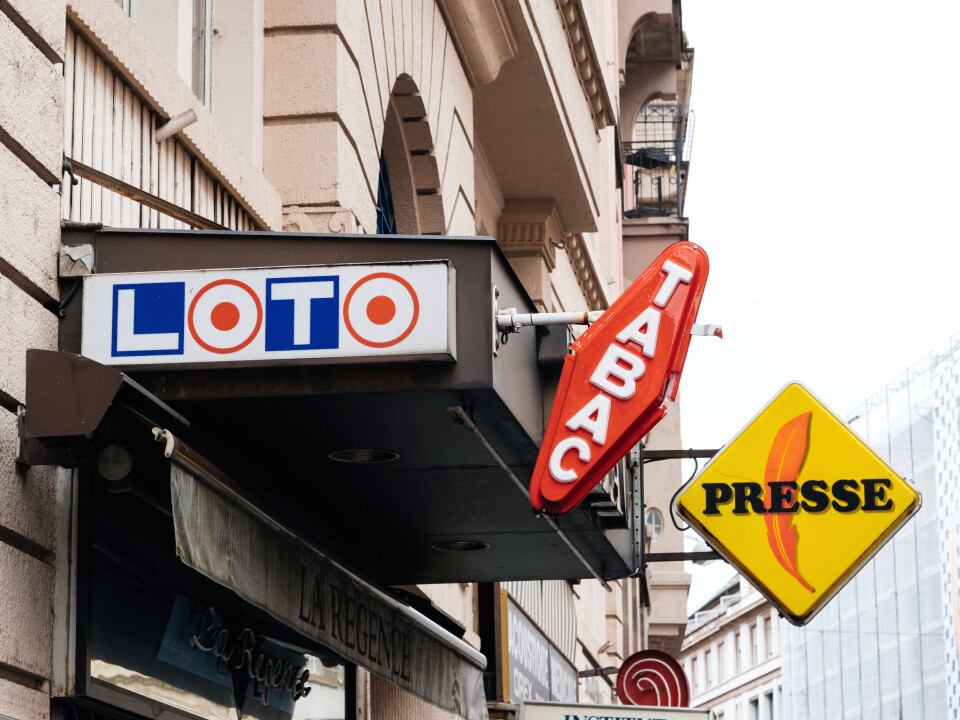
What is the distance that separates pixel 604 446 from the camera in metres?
5.99

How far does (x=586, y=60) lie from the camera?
49.0ft

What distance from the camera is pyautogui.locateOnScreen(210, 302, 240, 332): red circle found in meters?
5.48

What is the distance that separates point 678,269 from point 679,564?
27762mm

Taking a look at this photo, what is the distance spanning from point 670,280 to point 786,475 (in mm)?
5940

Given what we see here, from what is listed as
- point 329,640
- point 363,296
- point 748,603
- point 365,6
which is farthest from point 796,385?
point 748,603

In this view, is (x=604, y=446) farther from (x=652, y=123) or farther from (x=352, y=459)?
(x=652, y=123)

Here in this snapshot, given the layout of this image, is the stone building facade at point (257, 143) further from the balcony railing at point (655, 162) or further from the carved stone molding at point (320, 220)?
the balcony railing at point (655, 162)

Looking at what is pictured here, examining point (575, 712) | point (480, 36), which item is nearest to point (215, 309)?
point (480, 36)

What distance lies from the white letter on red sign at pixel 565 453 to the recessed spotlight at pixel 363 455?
0.91m

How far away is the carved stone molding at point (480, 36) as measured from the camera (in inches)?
445

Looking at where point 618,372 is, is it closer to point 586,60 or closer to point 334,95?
point 334,95

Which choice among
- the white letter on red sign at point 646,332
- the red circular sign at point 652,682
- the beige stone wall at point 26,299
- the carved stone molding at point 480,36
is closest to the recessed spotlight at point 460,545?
the white letter on red sign at point 646,332

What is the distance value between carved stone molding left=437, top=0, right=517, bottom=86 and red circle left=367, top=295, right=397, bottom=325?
6.15 m

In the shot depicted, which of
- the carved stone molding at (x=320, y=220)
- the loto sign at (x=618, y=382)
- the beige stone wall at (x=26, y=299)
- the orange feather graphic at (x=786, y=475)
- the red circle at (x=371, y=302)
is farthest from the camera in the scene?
the orange feather graphic at (x=786, y=475)
